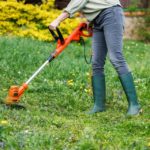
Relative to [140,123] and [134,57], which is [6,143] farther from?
[134,57]

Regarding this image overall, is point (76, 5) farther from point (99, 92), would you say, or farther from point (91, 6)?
point (99, 92)

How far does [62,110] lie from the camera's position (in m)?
6.44

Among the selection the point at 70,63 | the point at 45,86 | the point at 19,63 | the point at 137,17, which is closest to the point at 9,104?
the point at 45,86

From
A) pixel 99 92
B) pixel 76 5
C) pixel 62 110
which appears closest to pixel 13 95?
pixel 62 110

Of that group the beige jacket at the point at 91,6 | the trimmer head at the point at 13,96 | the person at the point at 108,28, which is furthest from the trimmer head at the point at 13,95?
the beige jacket at the point at 91,6

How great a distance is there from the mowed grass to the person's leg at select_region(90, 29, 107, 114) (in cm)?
15

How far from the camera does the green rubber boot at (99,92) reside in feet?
21.1

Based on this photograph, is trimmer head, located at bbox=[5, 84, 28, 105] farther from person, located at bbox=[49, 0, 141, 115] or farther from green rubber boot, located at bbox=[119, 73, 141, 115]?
green rubber boot, located at bbox=[119, 73, 141, 115]

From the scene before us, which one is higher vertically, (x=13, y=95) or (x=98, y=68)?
(x=98, y=68)

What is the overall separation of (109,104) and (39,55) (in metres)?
3.05

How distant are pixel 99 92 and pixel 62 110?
1.43ft

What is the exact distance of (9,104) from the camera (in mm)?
6250

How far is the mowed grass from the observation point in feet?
15.2

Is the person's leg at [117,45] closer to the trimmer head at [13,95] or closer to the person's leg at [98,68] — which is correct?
the person's leg at [98,68]
